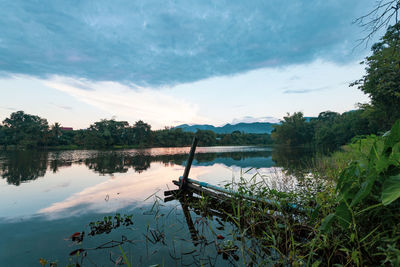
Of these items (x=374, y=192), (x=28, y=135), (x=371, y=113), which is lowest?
(x=374, y=192)

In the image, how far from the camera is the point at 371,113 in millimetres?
25875

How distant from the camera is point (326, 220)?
1.85 m

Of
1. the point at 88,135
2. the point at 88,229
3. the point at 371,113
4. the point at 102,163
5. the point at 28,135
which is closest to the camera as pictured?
the point at 88,229

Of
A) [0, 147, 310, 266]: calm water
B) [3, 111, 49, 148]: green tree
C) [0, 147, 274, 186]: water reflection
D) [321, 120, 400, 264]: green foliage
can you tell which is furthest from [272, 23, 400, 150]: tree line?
[3, 111, 49, 148]: green tree

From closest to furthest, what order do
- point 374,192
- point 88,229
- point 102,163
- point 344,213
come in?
point 344,213
point 374,192
point 88,229
point 102,163

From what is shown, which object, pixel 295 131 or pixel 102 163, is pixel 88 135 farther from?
pixel 295 131

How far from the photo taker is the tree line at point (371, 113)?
14875mm

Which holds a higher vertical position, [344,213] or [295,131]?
[295,131]

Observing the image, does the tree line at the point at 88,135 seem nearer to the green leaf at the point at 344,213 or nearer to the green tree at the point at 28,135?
the green tree at the point at 28,135

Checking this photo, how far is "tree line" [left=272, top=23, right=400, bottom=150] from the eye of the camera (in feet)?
48.8

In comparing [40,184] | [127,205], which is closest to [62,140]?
[40,184]

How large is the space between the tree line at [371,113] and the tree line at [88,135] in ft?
120

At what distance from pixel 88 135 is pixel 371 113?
67.6m

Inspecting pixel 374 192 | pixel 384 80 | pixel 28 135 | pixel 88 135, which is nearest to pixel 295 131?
pixel 384 80
